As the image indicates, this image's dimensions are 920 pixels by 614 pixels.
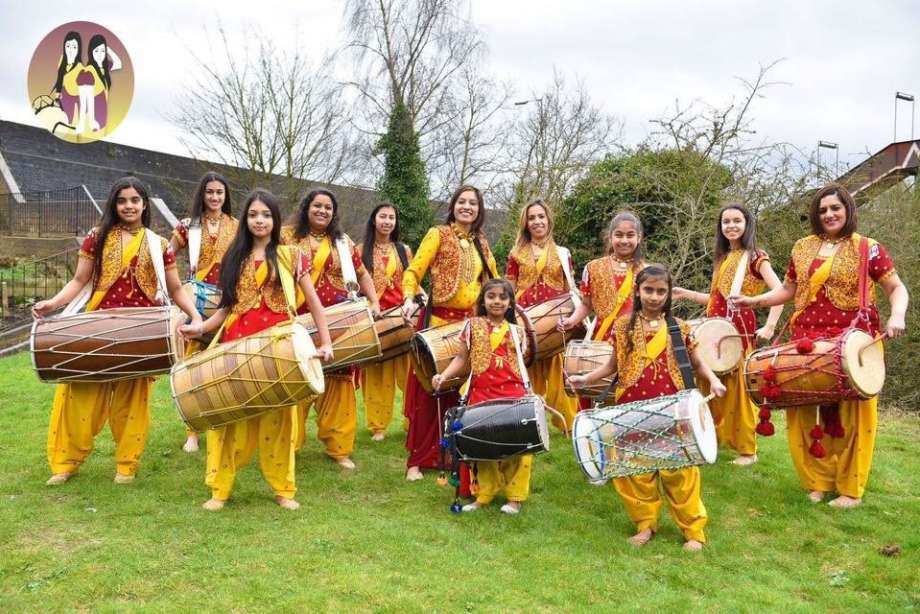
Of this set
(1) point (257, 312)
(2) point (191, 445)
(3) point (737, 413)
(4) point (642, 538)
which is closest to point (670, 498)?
(4) point (642, 538)

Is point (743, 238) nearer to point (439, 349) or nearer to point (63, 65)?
point (439, 349)

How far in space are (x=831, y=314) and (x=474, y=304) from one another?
2.26 metres

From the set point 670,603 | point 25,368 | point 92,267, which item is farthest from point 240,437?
point 25,368

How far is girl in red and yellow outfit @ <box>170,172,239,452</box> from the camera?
5.70m

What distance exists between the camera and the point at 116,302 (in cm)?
488

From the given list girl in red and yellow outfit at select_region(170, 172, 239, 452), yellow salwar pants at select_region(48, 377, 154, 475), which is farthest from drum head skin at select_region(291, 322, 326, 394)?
girl in red and yellow outfit at select_region(170, 172, 239, 452)

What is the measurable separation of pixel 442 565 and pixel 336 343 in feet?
5.34

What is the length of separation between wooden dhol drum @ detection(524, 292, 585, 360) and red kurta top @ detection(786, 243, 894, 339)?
59.7 inches

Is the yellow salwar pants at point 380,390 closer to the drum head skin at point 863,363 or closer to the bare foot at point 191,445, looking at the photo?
the bare foot at point 191,445

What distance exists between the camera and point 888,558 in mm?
4105

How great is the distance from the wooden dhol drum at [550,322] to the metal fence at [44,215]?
14.2m

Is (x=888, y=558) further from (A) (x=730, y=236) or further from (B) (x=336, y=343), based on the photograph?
(B) (x=336, y=343)

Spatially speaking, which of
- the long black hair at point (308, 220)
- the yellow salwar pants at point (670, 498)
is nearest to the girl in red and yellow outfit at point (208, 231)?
the long black hair at point (308, 220)

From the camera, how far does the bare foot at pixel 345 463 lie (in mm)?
5633
